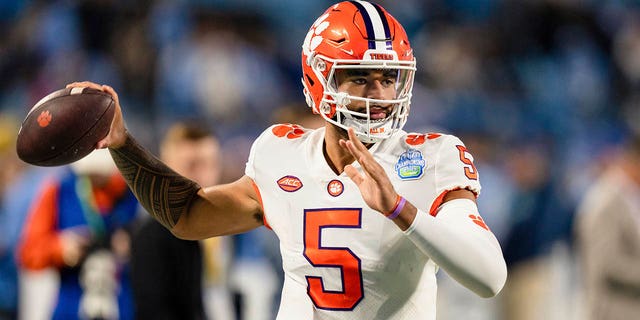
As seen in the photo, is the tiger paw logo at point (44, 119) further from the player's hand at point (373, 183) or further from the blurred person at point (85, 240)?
the blurred person at point (85, 240)

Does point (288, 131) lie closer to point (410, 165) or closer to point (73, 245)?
point (410, 165)

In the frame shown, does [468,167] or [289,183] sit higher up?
[468,167]

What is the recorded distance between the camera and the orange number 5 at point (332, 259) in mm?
2789

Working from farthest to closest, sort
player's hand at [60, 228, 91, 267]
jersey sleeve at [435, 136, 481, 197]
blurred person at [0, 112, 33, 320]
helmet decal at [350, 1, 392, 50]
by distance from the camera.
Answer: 1. blurred person at [0, 112, 33, 320]
2. player's hand at [60, 228, 91, 267]
3. helmet decal at [350, 1, 392, 50]
4. jersey sleeve at [435, 136, 481, 197]

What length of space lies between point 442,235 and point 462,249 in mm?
58

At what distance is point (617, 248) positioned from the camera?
17.4 ft

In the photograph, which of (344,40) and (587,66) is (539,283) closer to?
(587,66)

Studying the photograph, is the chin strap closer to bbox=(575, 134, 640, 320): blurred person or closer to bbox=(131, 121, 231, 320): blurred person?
bbox=(131, 121, 231, 320): blurred person

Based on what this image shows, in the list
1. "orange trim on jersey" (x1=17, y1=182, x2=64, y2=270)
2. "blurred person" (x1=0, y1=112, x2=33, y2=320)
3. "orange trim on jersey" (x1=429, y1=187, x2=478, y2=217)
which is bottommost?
"blurred person" (x1=0, y1=112, x2=33, y2=320)

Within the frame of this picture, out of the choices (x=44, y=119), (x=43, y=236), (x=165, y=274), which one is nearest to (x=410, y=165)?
(x=44, y=119)

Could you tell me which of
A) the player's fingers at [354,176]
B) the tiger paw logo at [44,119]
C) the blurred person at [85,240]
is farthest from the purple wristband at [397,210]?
the blurred person at [85,240]

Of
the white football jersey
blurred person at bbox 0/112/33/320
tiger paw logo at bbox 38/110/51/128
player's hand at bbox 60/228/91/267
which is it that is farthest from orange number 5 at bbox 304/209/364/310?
blurred person at bbox 0/112/33/320

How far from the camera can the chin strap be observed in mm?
2508

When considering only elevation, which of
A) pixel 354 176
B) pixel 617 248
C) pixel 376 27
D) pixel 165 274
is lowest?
pixel 617 248
